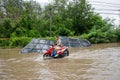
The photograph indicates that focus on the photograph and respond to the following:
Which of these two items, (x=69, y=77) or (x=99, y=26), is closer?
(x=69, y=77)

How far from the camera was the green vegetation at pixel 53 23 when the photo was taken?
33.0m

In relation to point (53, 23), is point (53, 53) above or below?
below

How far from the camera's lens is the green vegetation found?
33.0 metres

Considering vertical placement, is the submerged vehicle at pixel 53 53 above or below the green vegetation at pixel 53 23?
below

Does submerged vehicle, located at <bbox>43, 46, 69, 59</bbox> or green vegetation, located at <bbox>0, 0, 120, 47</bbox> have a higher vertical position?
green vegetation, located at <bbox>0, 0, 120, 47</bbox>

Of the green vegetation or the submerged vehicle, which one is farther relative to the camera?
the green vegetation

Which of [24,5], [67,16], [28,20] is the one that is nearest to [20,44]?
Answer: [28,20]

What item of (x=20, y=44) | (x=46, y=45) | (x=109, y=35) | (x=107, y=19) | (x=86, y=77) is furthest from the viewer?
(x=107, y=19)

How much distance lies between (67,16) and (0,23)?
10.9m

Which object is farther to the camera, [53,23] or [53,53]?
[53,23]

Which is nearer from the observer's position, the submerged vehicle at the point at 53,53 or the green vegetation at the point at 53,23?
the submerged vehicle at the point at 53,53

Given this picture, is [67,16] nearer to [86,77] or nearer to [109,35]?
[109,35]

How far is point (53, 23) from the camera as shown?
38.0m

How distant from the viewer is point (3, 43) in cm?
2989
